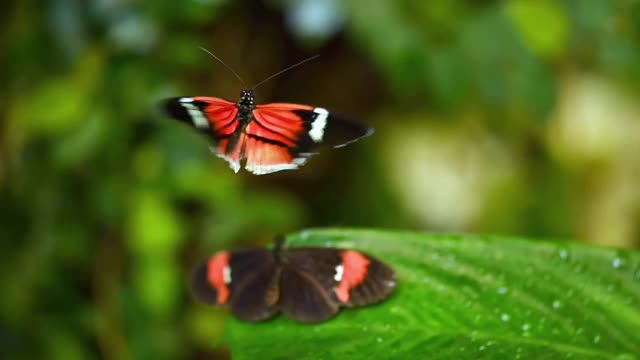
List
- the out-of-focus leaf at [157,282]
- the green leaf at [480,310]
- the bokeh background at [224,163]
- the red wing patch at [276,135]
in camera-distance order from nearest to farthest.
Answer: the red wing patch at [276,135] < the green leaf at [480,310] < the bokeh background at [224,163] < the out-of-focus leaf at [157,282]

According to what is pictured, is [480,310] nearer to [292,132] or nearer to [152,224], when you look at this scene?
[292,132]

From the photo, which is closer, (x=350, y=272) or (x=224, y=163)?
(x=350, y=272)

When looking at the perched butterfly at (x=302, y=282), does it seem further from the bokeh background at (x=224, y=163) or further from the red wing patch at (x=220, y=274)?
the bokeh background at (x=224, y=163)

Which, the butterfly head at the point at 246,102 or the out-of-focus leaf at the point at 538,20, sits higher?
the out-of-focus leaf at the point at 538,20

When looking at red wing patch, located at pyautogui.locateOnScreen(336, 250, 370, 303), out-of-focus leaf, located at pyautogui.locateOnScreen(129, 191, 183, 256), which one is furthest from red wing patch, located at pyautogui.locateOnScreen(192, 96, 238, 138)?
out-of-focus leaf, located at pyautogui.locateOnScreen(129, 191, 183, 256)

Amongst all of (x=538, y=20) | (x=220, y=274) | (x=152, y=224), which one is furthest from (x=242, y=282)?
(x=538, y=20)

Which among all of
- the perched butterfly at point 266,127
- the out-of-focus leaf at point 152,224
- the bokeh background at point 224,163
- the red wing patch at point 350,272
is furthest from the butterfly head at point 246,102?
the out-of-focus leaf at point 152,224

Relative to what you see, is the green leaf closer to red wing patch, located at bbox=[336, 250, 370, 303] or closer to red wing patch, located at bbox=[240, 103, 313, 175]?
red wing patch, located at bbox=[336, 250, 370, 303]
